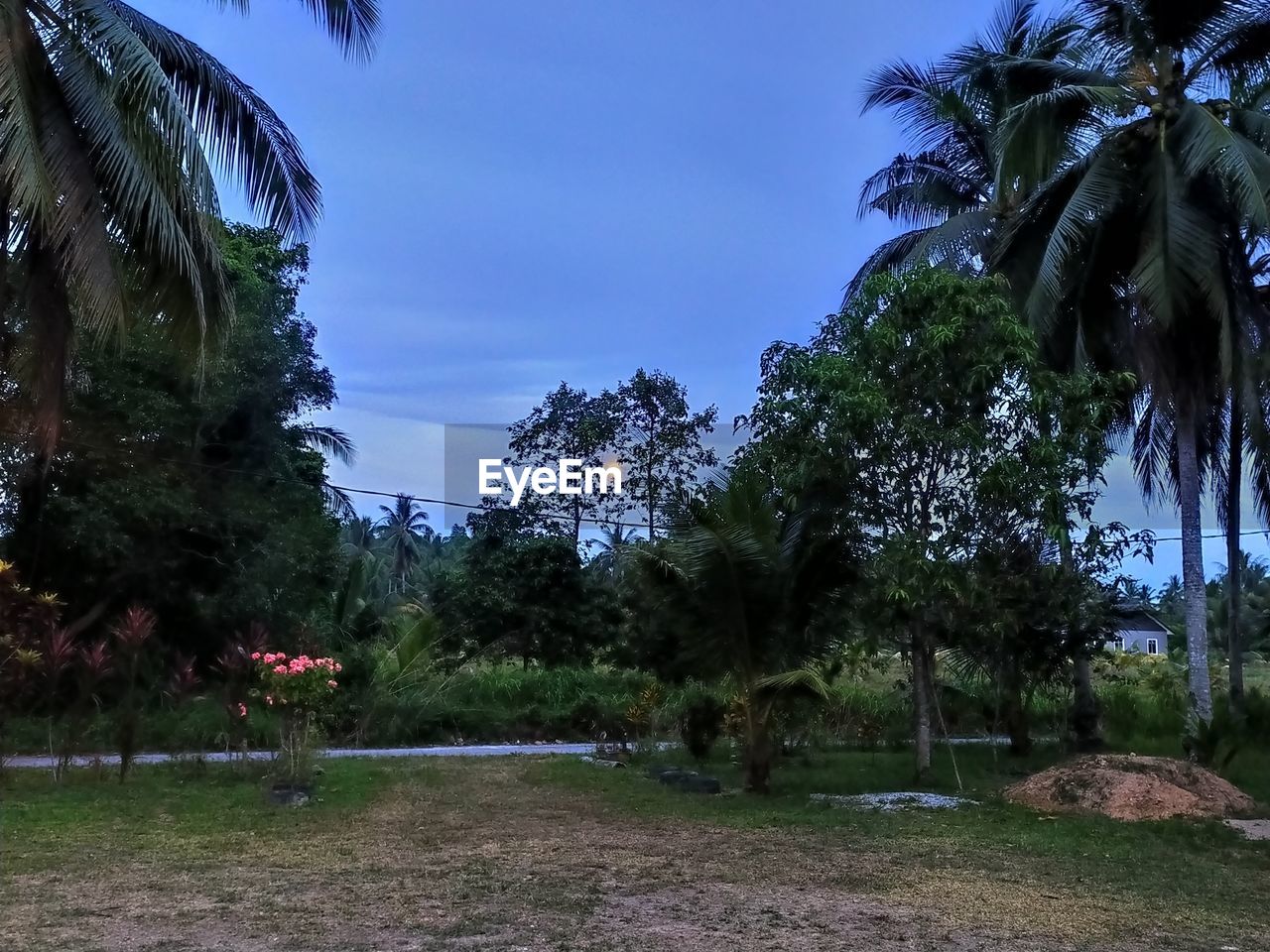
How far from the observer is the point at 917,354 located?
11305 mm

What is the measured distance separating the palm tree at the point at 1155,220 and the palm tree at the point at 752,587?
4842mm

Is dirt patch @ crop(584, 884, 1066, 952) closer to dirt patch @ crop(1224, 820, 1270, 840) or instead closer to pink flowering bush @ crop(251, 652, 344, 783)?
A: dirt patch @ crop(1224, 820, 1270, 840)

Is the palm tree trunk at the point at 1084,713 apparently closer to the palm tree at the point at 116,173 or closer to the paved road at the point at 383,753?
the paved road at the point at 383,753

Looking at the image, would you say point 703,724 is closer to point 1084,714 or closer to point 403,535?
point 1084,714

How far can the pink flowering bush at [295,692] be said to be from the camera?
435 inches

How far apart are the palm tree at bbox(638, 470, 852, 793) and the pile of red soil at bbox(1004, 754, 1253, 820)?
2.48m

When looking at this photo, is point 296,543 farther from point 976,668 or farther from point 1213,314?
point 1213,314

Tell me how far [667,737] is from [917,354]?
8566mm

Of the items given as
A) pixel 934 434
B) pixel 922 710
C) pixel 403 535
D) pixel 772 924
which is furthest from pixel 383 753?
pixel 403 535

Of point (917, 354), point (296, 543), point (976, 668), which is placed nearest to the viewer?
point (917, 354)

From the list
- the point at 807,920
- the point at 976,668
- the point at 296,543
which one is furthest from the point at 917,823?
the point at 296,543

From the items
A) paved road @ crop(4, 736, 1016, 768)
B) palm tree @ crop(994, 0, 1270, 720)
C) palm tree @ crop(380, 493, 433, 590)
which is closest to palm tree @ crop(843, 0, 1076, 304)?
palm tree @ crop(994, 0, 1270, 720)

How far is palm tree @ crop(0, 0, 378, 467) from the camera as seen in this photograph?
27.7ft

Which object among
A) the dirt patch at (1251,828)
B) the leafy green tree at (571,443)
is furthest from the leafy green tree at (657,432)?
the dirt patch at (1251,828)
